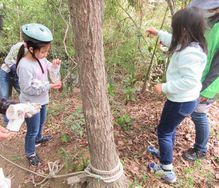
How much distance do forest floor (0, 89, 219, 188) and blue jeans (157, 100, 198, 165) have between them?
28cm

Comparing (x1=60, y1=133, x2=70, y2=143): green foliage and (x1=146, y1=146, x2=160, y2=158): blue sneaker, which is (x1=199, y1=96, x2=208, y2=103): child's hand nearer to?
(x1=146, y1=146, x2=160, y2=158): blue sneaker

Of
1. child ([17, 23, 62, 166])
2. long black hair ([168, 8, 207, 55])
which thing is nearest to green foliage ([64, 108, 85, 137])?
child ([17, 23, 62, 166])

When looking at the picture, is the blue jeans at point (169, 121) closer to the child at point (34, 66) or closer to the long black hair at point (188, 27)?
the long black hair at point (188, 27)

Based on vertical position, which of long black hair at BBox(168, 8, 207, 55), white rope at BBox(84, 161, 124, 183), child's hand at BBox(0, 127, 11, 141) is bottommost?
white rope at BBox(84, 161, 124, 183)

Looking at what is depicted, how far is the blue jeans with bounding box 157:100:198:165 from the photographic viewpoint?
2.58 metres

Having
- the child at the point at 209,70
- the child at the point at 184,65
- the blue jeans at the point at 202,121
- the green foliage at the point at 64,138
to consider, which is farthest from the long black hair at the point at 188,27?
the green foliage at the point at 64,138

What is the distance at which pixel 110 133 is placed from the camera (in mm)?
2402

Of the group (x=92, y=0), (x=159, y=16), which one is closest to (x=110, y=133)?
(x=92, y=0)

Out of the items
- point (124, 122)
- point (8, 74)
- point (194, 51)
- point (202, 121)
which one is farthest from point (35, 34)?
point (202, 121)

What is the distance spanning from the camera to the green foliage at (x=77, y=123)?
347 centimetres

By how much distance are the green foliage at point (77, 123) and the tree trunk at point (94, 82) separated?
Answer: 36.6 inches

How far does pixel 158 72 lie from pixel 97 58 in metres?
2.65

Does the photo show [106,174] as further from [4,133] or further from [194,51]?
[194,51]

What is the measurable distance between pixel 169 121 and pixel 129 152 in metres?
0.75
